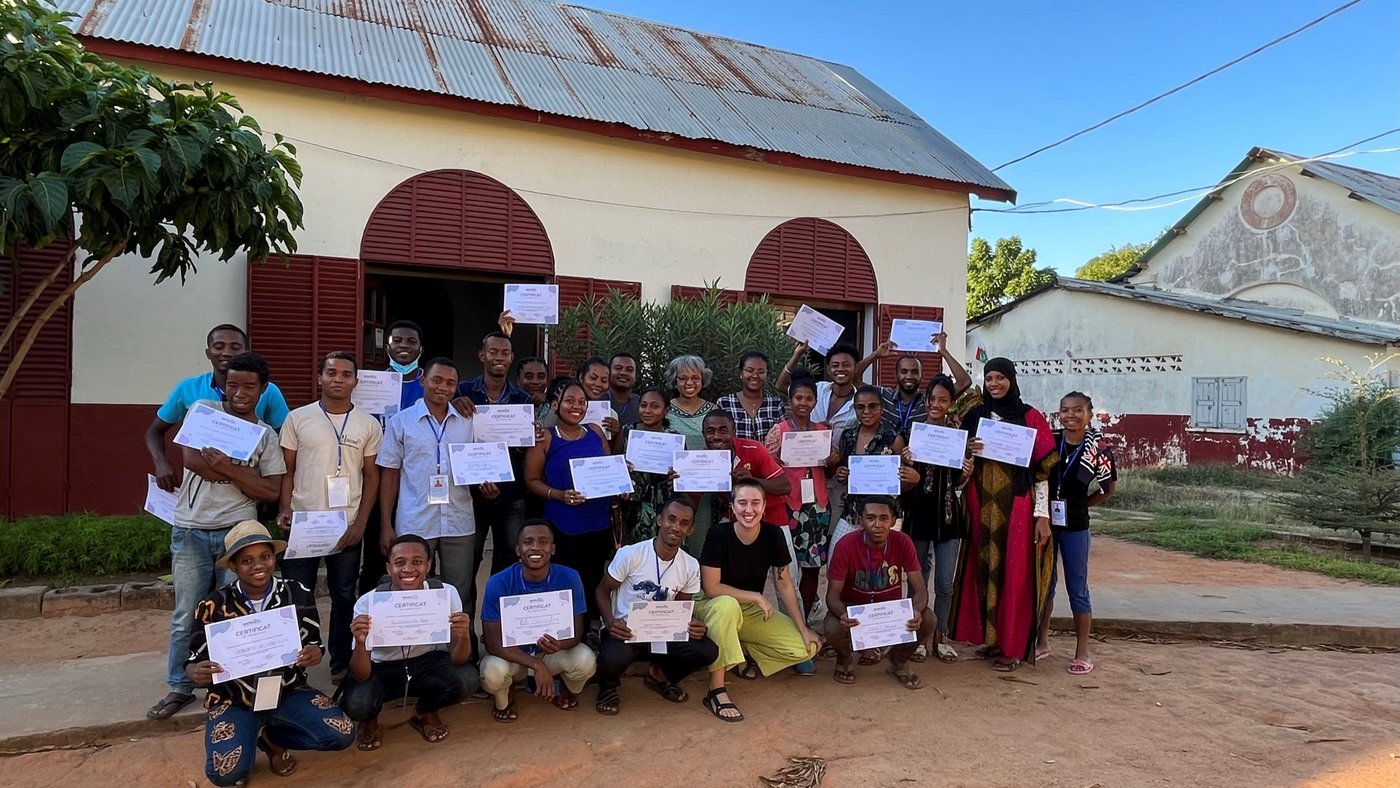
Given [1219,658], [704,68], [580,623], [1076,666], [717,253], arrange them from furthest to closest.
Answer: [704,68] < [717,253] < [1219,658] < [1076,666] < [580,623]

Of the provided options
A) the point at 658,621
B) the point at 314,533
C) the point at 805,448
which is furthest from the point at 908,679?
the point at 314,533

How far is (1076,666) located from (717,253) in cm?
592

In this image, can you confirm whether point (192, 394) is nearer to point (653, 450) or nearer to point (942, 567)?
point (653, 450)

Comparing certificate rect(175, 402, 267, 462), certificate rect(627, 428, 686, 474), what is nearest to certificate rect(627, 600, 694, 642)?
certificate rect(627, 428, 686, 474)

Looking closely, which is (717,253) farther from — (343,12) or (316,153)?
(343,12)

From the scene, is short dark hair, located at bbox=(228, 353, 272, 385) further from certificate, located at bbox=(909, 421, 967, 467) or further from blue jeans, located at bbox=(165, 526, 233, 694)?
certificate, located at bbox=(909, 421, 967, 467)

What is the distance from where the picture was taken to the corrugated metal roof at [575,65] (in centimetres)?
749

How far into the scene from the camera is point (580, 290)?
8.54 metres

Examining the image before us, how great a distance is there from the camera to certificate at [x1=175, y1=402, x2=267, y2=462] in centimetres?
339

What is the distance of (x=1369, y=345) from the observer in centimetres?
1364

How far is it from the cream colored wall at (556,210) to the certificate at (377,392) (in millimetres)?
3888

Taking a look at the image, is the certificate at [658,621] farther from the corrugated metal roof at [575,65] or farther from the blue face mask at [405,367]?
the corrugated metal roof at [575,65]

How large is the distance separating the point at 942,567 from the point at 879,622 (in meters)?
0.81

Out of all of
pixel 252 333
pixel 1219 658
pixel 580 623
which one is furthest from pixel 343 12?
pixel 1219 658
